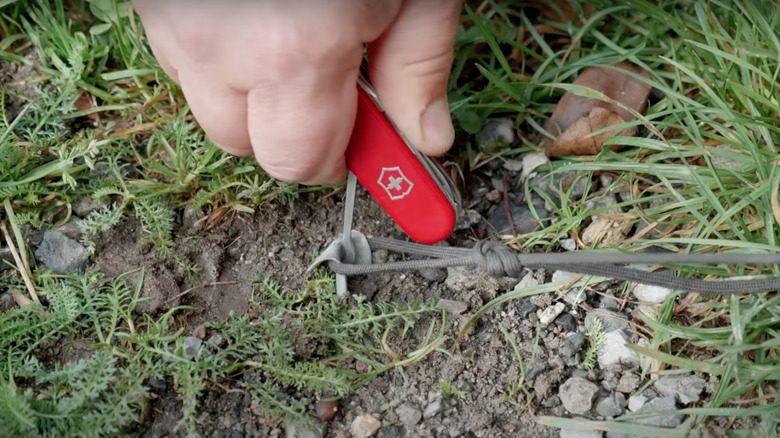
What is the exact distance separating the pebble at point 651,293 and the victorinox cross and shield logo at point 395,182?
0.45 meters

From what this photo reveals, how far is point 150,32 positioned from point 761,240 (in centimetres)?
108

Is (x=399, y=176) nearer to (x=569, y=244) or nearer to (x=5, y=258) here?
(x=569, y=244)

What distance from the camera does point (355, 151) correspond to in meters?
1.38

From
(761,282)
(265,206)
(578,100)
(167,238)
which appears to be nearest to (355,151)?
(265,206)

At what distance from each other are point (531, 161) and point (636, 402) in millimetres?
554

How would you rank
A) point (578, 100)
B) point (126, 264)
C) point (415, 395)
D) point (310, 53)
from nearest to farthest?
point (310, 53) → point (415, 395) → point (126, 264) → point (578, 100)

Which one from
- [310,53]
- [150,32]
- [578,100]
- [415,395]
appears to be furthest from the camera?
[578,100]

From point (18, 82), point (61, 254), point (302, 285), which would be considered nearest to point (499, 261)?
point (302, 285)

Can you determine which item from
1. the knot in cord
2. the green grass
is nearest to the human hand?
the knot in cord

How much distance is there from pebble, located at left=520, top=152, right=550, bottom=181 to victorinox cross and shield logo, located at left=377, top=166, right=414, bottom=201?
36 centimetres

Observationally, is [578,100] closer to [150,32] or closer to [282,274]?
[282,274]

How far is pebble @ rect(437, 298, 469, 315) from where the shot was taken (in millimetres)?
1461

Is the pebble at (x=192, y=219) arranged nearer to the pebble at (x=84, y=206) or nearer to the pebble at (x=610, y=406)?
the pebble at (x=84, y=206)

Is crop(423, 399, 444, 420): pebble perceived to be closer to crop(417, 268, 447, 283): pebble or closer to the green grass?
the green grass
